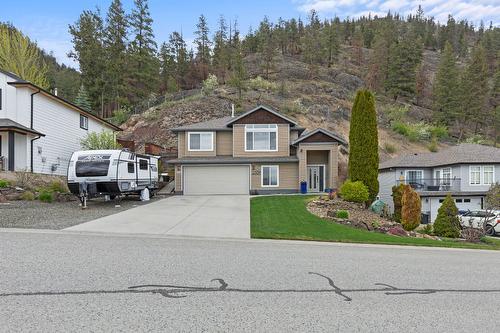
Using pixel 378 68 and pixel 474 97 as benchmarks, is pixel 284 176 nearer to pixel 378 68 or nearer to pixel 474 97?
pixel 474 97

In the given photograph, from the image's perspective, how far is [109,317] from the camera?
4.67 meters

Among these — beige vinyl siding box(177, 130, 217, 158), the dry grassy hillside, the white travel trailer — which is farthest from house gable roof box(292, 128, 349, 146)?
the dry grassy hillside

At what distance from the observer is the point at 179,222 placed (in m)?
14.7

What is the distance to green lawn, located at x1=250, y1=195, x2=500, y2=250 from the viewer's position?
42.4 ft

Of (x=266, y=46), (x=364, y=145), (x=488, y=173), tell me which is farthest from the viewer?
(x=266, y=46)

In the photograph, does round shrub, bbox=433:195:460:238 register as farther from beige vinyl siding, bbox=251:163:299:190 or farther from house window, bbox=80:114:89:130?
house window, bbox=80:114:89:130

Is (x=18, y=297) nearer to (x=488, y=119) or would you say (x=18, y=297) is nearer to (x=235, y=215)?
(x=235, y=215)

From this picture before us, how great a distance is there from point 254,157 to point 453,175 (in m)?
16.0

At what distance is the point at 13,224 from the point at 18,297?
29.0ft

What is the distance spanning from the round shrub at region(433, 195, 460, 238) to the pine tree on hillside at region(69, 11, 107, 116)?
159 ft

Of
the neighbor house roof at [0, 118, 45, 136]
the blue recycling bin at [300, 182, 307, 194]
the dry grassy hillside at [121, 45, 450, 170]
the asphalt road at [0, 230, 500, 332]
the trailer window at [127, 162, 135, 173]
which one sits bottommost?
the asphalt road at [0, 230, 500, 332]

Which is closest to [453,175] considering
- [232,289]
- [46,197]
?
[46,197]

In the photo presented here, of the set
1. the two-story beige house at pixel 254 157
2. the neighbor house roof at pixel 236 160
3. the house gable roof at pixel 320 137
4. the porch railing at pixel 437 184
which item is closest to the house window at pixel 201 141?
the two-story beige house at pixel 254 157

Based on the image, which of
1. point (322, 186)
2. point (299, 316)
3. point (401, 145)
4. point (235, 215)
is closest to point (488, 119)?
point (401, 145)
